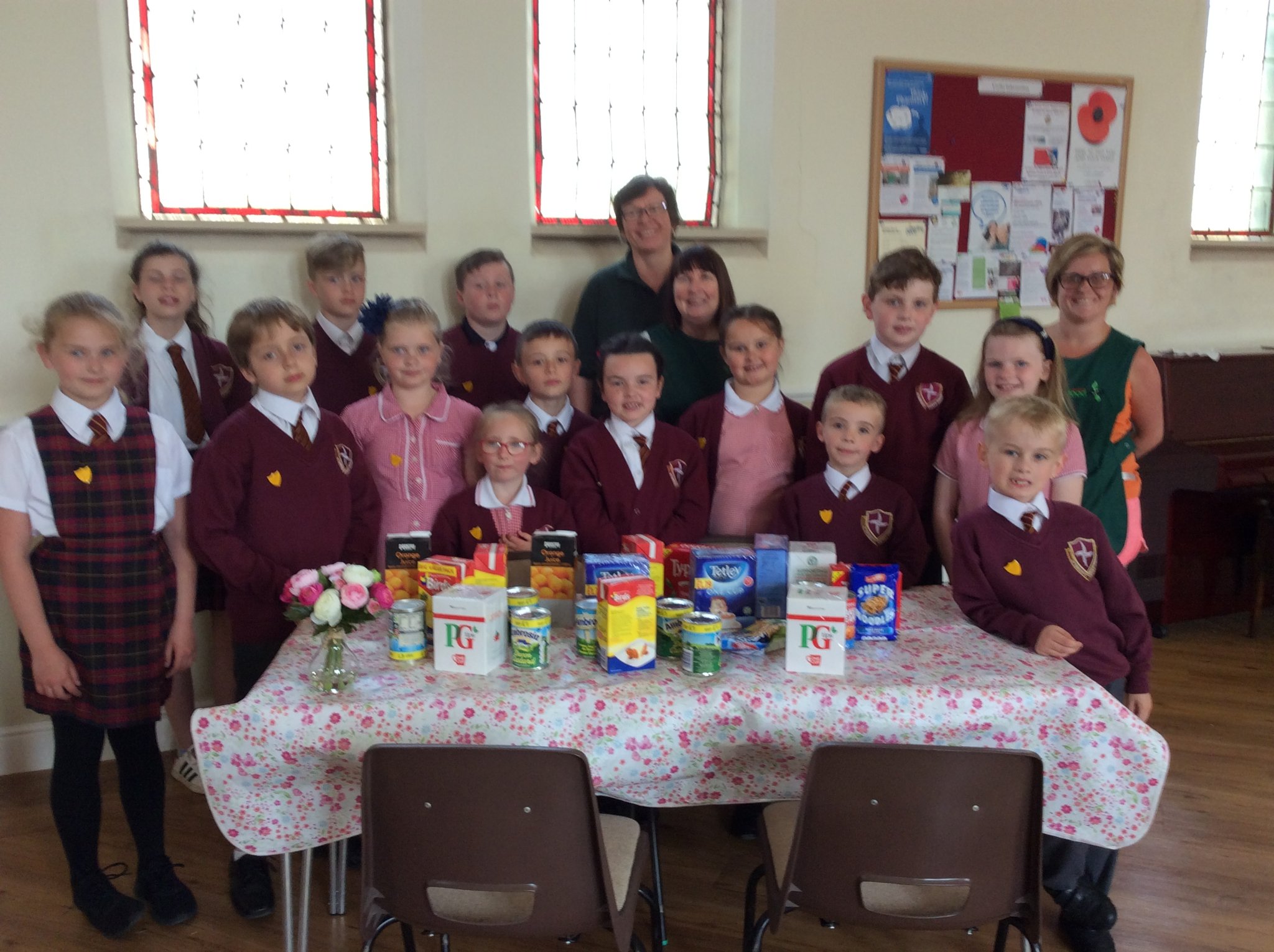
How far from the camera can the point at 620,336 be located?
2637 millimetres

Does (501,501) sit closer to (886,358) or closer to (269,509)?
(269,509)

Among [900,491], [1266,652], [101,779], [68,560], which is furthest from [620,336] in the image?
[1266,652]

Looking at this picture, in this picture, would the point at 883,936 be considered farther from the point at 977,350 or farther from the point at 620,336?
the point at 977,350

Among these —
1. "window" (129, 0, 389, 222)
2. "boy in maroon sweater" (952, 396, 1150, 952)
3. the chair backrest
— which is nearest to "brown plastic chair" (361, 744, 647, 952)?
the chair backrest

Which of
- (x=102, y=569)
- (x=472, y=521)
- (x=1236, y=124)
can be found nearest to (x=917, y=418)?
(x=472, y=521)

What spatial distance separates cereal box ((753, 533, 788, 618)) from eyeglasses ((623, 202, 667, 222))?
1.46m

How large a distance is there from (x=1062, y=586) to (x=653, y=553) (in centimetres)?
82

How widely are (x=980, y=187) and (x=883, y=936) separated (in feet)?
9.59

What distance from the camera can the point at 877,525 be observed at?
246cm

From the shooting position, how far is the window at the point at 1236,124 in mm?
4613

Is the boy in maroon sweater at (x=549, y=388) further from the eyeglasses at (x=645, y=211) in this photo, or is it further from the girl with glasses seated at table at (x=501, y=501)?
the eyeglasses at (x=645, y=211)

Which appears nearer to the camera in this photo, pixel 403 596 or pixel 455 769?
pixel 455 769

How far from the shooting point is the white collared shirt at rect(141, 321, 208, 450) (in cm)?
277

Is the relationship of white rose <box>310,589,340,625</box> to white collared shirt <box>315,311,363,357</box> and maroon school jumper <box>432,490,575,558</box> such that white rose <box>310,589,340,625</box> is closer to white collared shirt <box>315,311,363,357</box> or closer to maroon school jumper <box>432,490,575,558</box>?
maroon school jumper <box>432,490,575,558</box>
